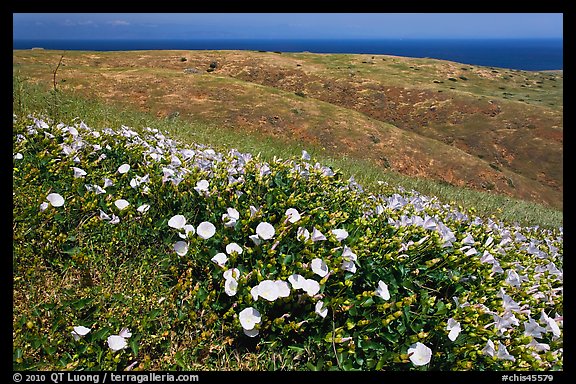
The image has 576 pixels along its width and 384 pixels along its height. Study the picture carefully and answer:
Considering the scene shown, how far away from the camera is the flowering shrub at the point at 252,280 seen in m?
2.73

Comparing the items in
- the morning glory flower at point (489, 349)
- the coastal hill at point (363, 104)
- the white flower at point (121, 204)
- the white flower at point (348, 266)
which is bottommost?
the morning glory flower at point (489, 349)

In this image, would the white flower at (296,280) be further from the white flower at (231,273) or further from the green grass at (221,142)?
the green grass at (221,142)

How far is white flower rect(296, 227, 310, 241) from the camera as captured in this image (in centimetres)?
316

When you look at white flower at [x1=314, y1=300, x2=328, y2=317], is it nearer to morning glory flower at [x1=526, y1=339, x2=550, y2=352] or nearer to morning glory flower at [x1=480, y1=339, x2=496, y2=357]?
morning glory flower at [x1=480, y1=339, x2=496, y2=357]

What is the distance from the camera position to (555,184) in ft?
121

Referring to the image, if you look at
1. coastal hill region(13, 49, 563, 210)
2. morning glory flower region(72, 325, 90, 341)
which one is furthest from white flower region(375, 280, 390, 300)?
coastal hill region(13, 49, 563, 210)

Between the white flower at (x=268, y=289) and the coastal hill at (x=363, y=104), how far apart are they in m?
18.1

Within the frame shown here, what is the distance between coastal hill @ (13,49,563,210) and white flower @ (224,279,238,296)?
17.9 meters

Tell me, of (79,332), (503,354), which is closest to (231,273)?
(79,332)

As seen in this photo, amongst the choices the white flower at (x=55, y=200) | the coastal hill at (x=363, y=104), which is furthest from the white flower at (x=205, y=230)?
the coastal hill at (x=363, y=104)

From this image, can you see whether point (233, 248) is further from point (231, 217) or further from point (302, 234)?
point (302, 234)
